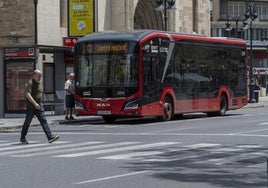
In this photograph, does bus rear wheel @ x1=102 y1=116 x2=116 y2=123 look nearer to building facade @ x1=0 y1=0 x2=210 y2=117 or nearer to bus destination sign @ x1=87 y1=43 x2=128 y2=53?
bus destination sign @ x1=87 y1=43 x2=128 y2=53

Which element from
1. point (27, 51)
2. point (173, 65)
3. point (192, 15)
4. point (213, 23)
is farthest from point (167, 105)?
point (213, 23)

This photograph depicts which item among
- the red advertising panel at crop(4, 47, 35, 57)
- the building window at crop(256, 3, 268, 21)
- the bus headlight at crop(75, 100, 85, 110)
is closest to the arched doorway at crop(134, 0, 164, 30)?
the red advertising panel at crop(4, 47, 35, 57)

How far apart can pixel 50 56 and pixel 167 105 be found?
9461 millimetres

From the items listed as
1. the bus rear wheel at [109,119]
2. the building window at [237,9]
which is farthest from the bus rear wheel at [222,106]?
the building window at [237,9]

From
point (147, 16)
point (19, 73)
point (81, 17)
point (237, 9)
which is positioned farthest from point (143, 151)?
point (237, 9)

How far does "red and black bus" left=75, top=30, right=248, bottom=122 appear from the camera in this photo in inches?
1008

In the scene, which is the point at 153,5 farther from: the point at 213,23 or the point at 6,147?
the point at 213,23

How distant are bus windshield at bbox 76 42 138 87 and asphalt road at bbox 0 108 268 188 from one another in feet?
11.9

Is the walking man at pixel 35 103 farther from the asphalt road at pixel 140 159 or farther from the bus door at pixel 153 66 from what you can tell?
the bus door at pixel 153 66

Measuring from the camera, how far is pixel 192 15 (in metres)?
50.2

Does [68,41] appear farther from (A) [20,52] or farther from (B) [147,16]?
(B) [147,16]

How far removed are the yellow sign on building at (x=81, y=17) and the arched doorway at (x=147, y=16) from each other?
44.6 ft

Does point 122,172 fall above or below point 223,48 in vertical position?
below

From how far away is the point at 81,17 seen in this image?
105 ft
